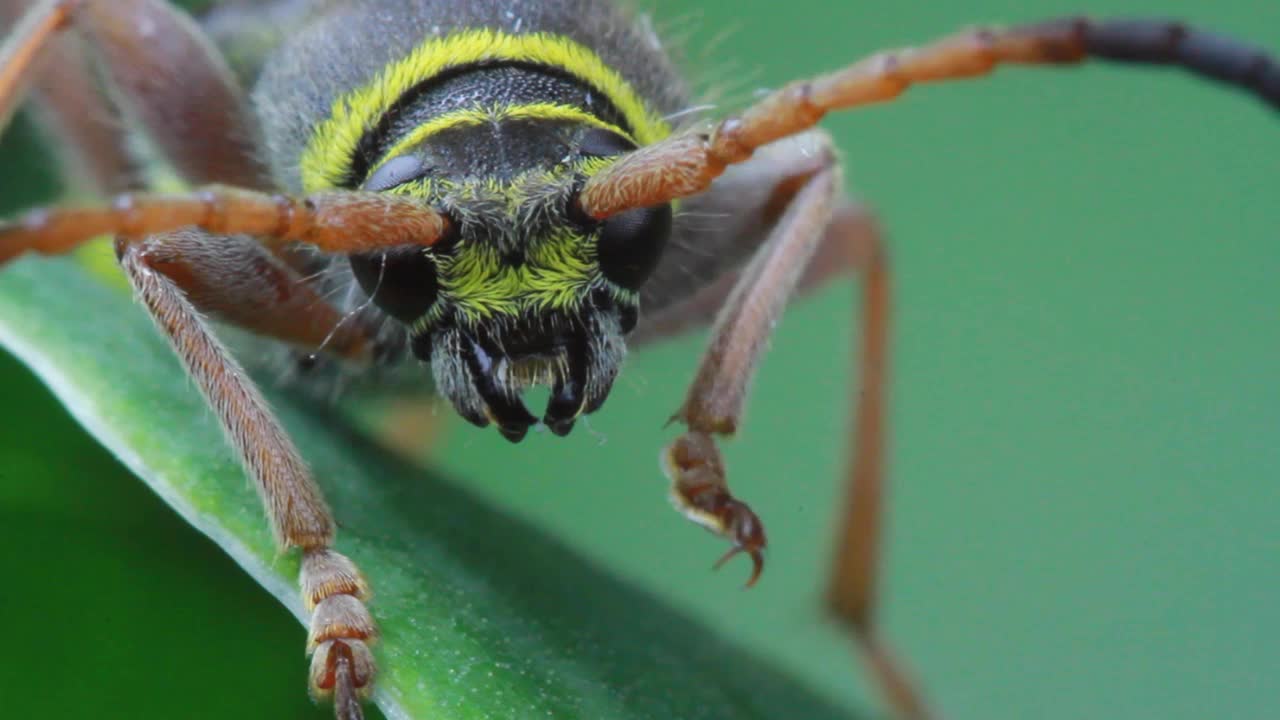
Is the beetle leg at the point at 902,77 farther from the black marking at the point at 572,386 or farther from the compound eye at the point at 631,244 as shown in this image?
the black marking at the point at 572,386

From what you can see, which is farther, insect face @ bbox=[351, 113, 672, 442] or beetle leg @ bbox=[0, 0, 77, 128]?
beetle leg @ bbox=[0, 0, 77, 128]

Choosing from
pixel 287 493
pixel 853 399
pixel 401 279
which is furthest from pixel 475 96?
pixel 853 399

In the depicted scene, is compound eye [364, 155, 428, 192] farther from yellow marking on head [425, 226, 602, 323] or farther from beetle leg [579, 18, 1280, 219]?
beetle leg [579, 18, 1280, 219]

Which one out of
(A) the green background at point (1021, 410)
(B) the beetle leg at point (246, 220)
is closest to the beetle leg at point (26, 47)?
(B) the beetle leg at point (246, 220)

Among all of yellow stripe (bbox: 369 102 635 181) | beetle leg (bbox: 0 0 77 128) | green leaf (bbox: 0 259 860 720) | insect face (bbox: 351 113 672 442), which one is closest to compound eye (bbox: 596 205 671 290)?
insect face (bbox: 351 113 672 442)

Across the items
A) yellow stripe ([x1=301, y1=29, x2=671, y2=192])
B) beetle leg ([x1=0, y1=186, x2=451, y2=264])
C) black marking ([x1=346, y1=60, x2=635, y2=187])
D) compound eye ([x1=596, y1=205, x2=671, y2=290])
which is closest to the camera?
→ beetle leg ([x1=0, y1=186, x2=451, y2=264])
